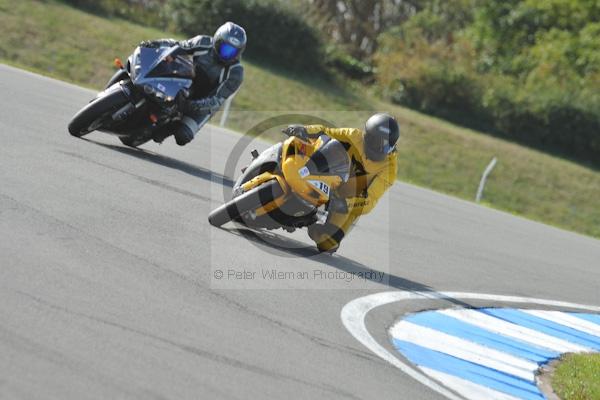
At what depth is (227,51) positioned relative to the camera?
1164cm

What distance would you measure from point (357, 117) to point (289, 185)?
2166cm

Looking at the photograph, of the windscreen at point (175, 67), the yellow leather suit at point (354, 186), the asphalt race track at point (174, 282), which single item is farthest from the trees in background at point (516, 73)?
the yellow leather suit at point (354, 186)

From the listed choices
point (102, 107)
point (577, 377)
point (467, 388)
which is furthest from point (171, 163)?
point (467, 388)

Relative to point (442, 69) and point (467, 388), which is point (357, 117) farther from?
point (467, 388)

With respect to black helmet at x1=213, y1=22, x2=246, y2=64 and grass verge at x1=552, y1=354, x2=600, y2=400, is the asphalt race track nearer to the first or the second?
grass verge at x1=552, y1=354, x2=600, y2=400

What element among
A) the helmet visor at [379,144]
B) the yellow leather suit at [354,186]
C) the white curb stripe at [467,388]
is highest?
the helmet visor at [379,144]

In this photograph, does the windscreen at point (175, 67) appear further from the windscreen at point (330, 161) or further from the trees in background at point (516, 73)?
the trees in background at point (516, 73)

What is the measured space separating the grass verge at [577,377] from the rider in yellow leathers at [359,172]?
233 centimetres

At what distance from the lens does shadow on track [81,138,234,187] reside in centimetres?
1160

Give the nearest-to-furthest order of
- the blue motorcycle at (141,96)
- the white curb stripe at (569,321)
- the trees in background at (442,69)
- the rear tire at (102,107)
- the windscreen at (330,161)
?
the windscreen at (330,161) < the white curb stripe at (569,321) < the rear tire at (102,107) < the blue motorcycle at (141,96) < the trees in background at (442,69)

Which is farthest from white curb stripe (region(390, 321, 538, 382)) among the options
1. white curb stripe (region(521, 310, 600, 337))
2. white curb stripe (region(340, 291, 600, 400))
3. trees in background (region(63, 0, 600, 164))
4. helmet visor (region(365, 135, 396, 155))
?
trees in background (region(63, 0, 600, 164))

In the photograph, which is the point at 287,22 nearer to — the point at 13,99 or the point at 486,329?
the point at 13,99

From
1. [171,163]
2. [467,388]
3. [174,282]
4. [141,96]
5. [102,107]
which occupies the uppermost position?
[141,96]

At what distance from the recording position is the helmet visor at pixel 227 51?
11.6m
